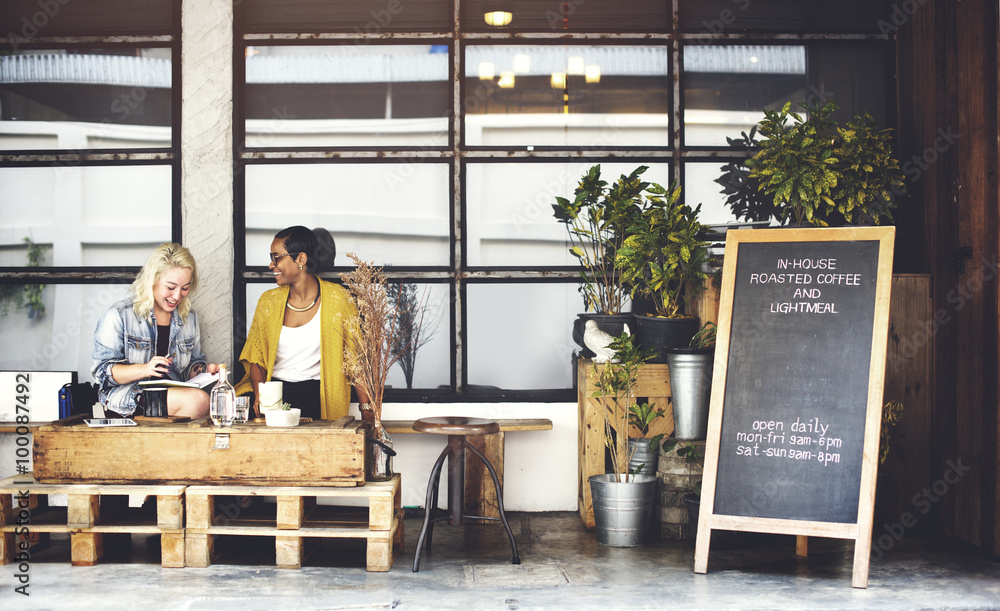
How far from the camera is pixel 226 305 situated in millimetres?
4875

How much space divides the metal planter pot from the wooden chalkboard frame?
0.98 ft

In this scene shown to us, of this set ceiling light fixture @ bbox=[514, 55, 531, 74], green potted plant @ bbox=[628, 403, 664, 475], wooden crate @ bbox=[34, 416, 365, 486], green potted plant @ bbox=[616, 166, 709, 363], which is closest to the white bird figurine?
green potted plant @ bbox=[616, 166, 709, 363]

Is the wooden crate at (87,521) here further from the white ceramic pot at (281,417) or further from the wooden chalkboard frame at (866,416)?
the wooden chalkboard frame at (866,416)

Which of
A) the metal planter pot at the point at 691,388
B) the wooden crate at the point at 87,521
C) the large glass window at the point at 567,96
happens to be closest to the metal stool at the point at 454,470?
the metal planter pot at the point at 691,388

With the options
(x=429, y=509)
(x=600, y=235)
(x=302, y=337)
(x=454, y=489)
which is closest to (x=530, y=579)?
(x=429, y=509)

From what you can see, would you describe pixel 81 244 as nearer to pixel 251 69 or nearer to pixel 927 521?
pixel 251 69

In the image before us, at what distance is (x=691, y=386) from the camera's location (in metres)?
4.19

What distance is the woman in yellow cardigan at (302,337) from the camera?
449 cm

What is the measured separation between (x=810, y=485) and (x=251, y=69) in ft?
12.7

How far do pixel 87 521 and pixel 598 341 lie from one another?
8.68ft

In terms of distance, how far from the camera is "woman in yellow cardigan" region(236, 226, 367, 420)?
14.7 ft

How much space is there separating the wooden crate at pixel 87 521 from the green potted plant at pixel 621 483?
2.02m

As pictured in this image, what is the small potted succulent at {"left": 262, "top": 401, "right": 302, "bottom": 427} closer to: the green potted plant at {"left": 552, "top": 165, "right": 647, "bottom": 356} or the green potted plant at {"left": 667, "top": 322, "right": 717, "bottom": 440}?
the green potted plant at {"left": 552, "top": 165, "right": 647, "bottom": 356}

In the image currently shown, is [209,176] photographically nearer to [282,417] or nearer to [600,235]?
[282,417]
